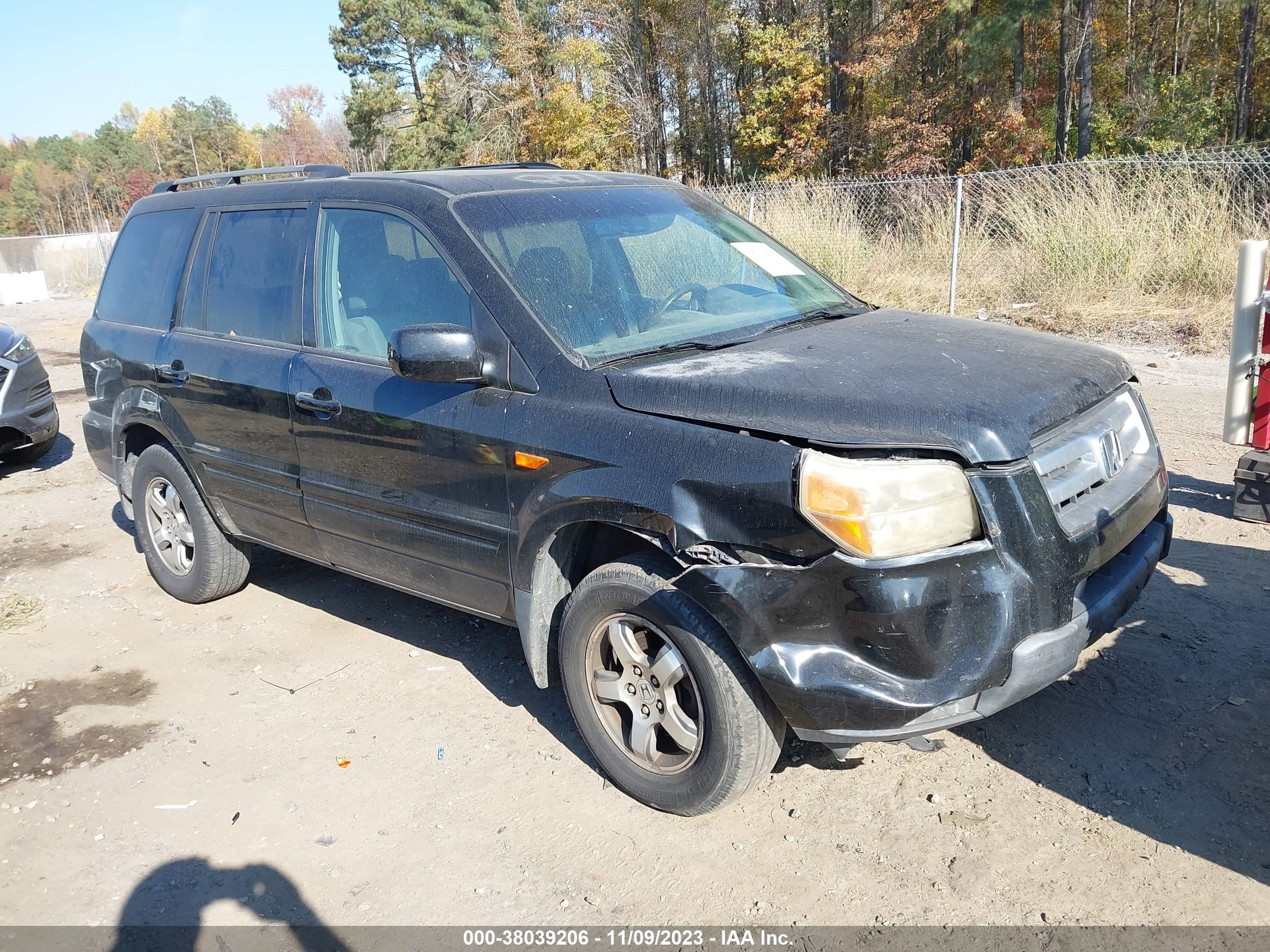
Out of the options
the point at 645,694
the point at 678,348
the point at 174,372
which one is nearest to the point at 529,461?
the point at 678,348

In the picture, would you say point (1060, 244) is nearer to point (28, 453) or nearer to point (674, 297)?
point (674, 297)

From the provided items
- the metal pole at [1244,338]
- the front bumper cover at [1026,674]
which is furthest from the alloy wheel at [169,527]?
the metal pole at [1244,338]

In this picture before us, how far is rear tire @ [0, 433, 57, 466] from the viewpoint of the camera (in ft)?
27.5

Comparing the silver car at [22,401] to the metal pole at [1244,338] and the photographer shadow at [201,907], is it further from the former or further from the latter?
the metal pole at [1244,338]

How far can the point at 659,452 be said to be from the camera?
2.85 m

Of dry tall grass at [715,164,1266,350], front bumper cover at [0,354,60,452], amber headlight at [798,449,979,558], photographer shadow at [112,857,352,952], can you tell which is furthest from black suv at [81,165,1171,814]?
dry tall grass at [715,164,1266,350]

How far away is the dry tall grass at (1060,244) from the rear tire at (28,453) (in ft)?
29.6

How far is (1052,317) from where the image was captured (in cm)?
1077

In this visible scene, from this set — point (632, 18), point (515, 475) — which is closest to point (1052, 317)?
point (515, 475)

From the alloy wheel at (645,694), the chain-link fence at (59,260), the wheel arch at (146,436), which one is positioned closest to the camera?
the alloy wheel at (645,694)

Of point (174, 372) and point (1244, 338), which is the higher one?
point (174, 372)

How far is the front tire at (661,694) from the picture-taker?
111 inches

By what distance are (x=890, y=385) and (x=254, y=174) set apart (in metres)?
3.57

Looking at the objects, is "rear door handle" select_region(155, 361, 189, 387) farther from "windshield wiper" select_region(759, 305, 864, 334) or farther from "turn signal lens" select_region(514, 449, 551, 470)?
"windshield wiper" select_region(759, 305, 864, 334)
